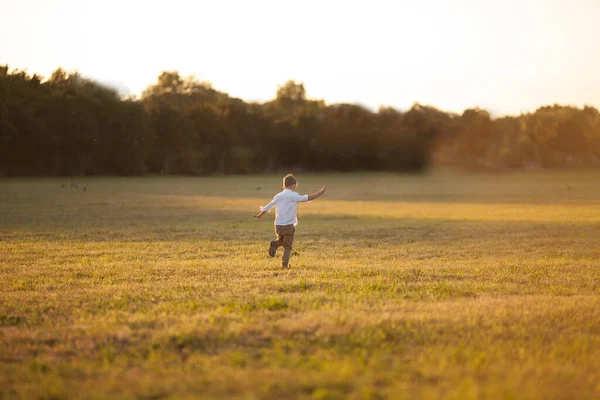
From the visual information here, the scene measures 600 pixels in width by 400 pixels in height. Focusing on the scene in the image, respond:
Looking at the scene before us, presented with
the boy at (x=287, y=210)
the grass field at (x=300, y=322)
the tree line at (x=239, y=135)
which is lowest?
the grass field at (x=300, y=322)

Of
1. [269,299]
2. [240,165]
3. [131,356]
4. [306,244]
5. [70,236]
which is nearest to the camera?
[131,356]

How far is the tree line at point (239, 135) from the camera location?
70.5 meters

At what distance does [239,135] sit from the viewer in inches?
3674

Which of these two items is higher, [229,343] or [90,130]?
[90,130]

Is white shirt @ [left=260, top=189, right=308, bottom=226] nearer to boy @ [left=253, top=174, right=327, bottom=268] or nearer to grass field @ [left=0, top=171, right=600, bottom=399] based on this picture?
boy @ [left=253, top=174, right=327, bottom=268]

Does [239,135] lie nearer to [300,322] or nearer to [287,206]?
[287,206]

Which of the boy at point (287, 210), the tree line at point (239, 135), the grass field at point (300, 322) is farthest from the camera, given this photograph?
the tree line at point (239, 135)

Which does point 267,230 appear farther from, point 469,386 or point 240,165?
point 240,165

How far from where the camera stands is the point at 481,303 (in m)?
8.29

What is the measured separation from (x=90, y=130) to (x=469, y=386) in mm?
73286

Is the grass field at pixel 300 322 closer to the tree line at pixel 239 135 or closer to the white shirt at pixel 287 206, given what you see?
the white shirt at pixel 287 206

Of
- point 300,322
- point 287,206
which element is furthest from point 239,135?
point 300,322

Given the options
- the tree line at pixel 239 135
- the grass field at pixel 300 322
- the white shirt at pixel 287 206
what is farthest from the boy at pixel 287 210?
the tree line at pixel 239 135

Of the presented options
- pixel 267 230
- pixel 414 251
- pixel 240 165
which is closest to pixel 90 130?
pixel 240 165
